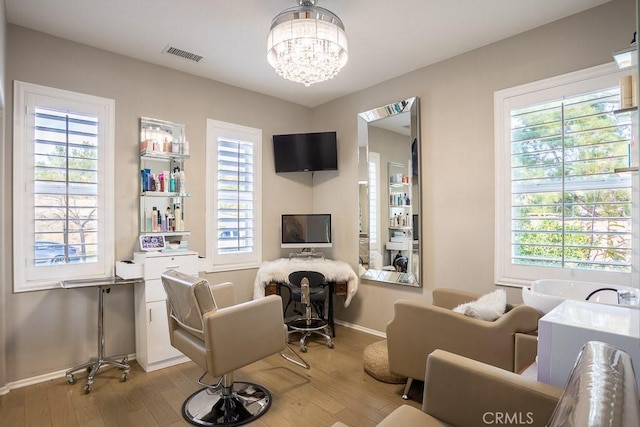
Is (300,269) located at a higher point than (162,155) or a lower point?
lower

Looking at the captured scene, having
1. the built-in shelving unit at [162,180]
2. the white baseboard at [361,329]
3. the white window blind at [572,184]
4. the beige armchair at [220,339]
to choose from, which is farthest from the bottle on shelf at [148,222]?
the white window blind at [572,184]

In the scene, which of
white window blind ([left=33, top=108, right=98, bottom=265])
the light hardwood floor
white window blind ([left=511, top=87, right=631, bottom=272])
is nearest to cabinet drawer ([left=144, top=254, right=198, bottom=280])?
white window blind ([left=33, top=108, right=98, bottom=265])

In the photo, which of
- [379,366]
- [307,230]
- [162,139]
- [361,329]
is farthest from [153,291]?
[361,329]

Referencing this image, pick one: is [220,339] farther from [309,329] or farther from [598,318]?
[598,318]

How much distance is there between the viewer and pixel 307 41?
226cm

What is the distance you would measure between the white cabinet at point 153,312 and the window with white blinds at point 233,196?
0.63 metres

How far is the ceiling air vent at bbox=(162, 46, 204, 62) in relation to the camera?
3111 mm

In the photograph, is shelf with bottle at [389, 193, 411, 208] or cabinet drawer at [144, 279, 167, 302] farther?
shelf with bottle at [389, 193, 411, 208]

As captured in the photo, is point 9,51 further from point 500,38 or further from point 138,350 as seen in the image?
point 500,38

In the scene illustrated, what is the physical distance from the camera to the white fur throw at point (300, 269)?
3781mm

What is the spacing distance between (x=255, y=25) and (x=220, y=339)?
7.82 feet

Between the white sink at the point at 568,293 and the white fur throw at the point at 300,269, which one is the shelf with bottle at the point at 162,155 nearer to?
the white fur throw at the point at 300,269

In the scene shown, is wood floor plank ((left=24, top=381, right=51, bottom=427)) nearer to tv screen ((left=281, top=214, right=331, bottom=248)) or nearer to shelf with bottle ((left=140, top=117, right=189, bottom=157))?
shelf with bottle ((left=140, top=117, right=189, bottom=157))

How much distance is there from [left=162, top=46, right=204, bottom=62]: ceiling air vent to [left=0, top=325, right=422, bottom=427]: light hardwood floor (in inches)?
114
